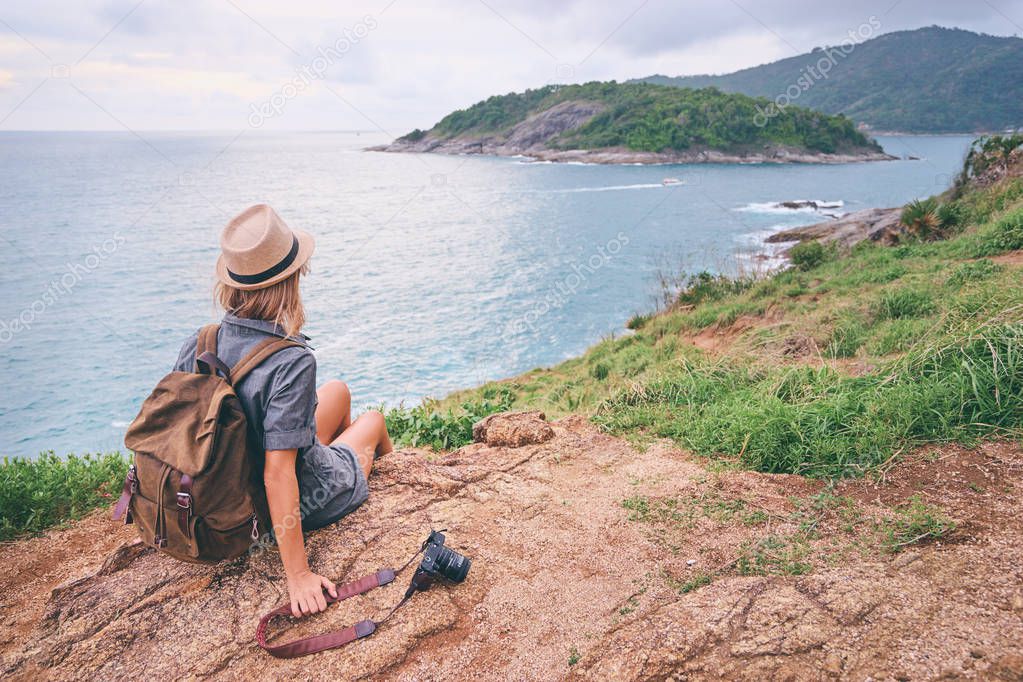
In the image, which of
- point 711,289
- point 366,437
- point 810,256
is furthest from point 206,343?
point 810,256

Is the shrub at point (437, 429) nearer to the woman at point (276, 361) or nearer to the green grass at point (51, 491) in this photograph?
the green grass at point (51, 491)

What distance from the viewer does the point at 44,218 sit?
44562 mm

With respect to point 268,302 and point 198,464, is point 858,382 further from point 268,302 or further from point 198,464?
point 198,464

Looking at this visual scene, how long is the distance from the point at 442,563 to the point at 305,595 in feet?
2.08

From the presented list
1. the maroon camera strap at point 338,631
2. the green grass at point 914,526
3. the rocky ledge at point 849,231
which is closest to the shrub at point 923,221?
the rocky ledge at point 849,231

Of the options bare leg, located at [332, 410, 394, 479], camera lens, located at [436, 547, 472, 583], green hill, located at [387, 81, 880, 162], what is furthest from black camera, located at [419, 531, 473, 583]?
green hill, located at [387, 81, 880, 162]

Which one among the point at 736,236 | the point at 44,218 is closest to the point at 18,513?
the point at 736,236

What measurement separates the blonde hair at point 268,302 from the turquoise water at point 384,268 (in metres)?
2.58

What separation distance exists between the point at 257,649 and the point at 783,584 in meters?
2.42

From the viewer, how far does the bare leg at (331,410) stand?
3.70 m

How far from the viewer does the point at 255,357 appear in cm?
258

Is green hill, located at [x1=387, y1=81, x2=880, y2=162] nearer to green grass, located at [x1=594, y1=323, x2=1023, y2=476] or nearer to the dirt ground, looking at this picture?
green grass, located at [x1=594, y1=323, x2=1023, y2=476]

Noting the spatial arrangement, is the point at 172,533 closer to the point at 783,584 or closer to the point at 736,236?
the point at 783,584

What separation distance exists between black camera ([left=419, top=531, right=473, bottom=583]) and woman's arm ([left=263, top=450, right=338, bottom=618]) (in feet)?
1.63
